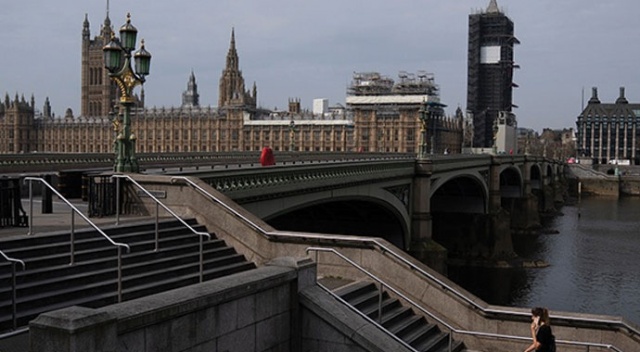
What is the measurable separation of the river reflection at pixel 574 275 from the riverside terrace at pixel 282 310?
21696 millimetres

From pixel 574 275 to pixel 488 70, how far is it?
97.7 meters

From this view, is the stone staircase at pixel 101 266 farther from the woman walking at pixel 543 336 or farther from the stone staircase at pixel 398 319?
the woman walking at pixel 543 336

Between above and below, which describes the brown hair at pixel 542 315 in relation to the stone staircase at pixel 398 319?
above

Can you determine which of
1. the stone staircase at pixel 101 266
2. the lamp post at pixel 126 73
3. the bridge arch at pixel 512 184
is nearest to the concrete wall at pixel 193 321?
the stone staircase at pixel 101 266

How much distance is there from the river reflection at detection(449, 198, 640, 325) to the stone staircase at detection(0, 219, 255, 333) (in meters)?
25.7

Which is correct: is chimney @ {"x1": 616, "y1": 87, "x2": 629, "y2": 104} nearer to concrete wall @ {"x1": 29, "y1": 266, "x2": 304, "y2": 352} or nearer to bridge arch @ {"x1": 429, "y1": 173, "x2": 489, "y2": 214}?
bridge arch @ {"x1": 429, "y1": 173, "x2": 489, "y2": 214}

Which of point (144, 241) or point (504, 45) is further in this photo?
point (504, 45)

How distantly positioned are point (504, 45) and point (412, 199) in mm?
107156

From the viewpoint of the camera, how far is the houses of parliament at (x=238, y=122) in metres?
A: 124

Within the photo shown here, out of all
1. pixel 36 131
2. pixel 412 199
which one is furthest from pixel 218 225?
pixel 36 131

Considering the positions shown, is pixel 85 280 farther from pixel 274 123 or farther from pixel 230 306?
pixel 274 123

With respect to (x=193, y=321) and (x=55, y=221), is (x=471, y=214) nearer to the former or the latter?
(x=55, y=221)

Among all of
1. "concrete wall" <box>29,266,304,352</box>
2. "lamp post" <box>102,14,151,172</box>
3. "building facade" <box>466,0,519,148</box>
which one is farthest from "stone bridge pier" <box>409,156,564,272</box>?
"building facade" <box>466,0,519,148</box>

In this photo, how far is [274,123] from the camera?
134250mm
